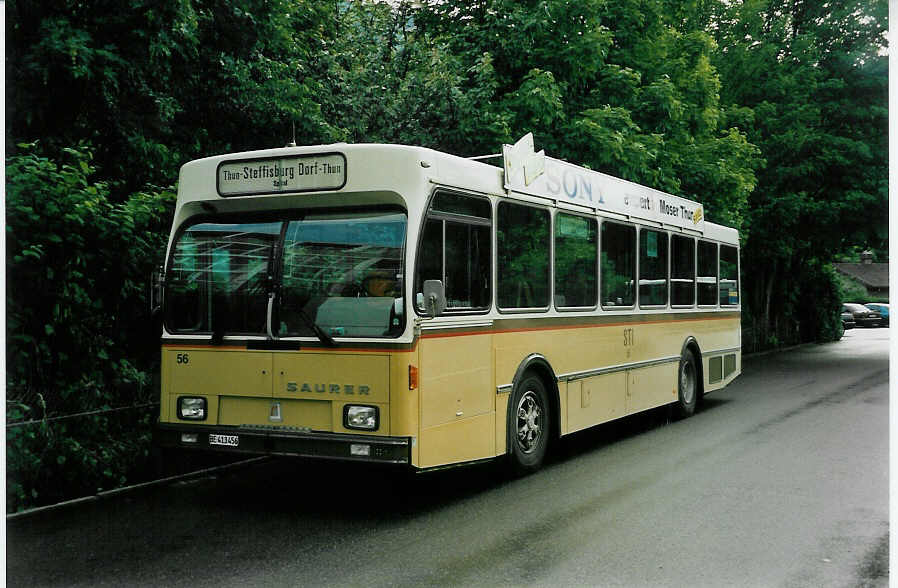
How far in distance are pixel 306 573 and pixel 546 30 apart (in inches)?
469

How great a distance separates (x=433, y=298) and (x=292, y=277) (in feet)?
3.86

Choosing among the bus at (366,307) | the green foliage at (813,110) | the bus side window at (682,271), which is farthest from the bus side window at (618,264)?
the green foliage at (813,110)

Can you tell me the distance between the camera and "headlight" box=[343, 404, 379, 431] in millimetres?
6938

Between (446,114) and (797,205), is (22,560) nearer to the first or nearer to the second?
(446,114)

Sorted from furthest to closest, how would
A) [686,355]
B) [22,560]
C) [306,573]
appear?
[686,355] < [22,560] < [306,573]

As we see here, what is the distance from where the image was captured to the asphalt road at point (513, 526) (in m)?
5.64

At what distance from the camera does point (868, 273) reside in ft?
315

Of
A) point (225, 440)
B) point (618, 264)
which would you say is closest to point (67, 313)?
point (225, 440)

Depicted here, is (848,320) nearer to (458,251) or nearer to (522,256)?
(522,256)

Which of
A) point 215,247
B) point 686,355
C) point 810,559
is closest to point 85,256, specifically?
point 215,247

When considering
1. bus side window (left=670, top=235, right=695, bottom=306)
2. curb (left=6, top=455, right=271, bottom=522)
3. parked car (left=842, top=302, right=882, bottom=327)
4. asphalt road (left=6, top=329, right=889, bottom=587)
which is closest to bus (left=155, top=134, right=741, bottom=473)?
asphalt road (left=6, top=329, right=889, bottom=587)

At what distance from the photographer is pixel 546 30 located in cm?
1563

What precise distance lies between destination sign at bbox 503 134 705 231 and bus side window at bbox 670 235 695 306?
0.26 meters

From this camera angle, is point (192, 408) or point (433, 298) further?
point (192, 408)
